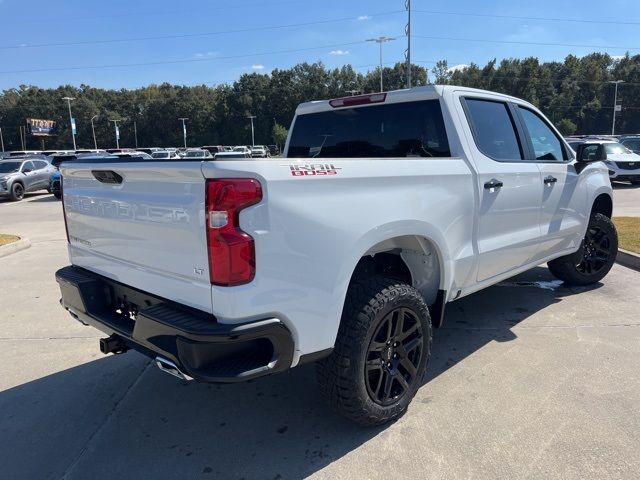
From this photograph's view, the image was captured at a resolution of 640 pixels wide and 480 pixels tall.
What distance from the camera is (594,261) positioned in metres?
5.70

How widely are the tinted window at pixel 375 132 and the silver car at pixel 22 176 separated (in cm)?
1905

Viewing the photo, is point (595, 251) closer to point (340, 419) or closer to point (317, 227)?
point (340, 419)

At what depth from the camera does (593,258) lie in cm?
569

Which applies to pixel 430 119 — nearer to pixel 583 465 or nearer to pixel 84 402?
pixel 583 465

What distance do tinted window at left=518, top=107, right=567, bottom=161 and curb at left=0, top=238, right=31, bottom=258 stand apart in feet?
27.7

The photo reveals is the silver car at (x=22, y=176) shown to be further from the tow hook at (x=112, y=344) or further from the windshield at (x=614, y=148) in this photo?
the windshield at (x=614, y=148)

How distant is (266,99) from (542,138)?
10102 cm

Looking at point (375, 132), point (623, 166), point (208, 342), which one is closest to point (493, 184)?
point (375, 132)

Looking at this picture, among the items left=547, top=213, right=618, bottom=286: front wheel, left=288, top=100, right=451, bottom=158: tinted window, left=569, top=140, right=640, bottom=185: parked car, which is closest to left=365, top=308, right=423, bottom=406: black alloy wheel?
left=288, top=100, right=451, bottom=158: tinted window

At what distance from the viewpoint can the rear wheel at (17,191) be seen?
19.5 meters

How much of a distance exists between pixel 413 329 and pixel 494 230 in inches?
47.1

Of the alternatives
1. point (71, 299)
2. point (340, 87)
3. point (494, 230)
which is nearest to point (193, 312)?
point (71, 299)

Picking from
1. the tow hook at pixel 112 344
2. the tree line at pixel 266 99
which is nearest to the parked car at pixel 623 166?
the tow hook at pixel 112 344

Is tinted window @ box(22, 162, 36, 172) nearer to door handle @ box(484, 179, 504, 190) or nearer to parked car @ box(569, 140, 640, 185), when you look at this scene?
door handle @ box(484, 179, 504, 190)
